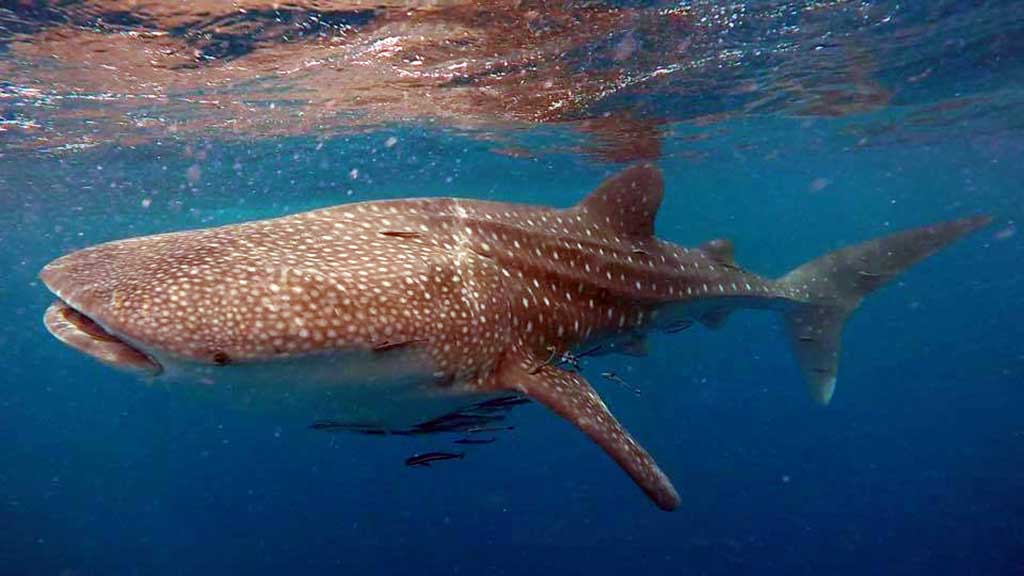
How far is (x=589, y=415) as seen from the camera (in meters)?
4.24

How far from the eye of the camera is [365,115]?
1720cm

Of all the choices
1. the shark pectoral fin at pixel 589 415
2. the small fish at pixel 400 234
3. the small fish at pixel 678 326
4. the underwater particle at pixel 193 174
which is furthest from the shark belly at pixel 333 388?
the underwater particle at pixel 193 174

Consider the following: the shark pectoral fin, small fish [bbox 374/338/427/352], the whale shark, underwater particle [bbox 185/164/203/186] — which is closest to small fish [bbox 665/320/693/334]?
the whale shark

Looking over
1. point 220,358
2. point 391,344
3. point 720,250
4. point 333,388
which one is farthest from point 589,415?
point 720,250

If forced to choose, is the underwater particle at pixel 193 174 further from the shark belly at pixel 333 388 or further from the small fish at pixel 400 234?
the shark belly at pixel 333 388

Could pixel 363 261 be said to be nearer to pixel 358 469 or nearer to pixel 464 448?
pixel 464 448

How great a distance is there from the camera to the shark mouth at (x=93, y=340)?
2.78 metres

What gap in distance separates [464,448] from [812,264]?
15666mm

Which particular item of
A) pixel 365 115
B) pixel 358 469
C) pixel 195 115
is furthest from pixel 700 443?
pixel 195 115

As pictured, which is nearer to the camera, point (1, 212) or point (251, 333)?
point (251, 333)

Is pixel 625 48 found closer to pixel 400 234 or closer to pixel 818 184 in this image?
pixel 400 234

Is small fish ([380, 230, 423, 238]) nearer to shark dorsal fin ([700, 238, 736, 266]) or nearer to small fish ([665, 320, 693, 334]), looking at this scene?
small fish ([665, 320, 693, 334])

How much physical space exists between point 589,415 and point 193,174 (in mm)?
24032

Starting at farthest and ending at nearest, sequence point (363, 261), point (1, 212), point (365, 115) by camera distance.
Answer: point (1, 212)
point (365, 115)
point (363, 261)
